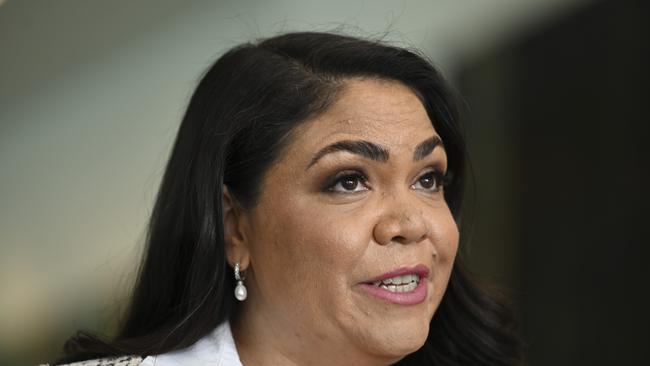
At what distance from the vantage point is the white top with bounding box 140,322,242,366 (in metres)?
2.47

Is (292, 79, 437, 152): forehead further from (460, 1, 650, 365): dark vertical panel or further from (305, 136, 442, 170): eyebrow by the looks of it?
(460, 1, 650, 365): dark vertical panel

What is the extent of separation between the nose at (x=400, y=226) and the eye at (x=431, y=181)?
0.13 m

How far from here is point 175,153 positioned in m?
2.62

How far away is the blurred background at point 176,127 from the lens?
4145mm

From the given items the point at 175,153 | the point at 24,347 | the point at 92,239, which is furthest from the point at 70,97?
the point at 175,153

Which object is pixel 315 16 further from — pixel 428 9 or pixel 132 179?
pixel 132 179

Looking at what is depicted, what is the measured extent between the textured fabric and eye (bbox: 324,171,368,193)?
1.55 ft

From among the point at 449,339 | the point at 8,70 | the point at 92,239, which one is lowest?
the point at 92,239

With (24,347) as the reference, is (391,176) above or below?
above

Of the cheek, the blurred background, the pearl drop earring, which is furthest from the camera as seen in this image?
the blurred background

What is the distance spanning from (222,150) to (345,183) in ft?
1.04

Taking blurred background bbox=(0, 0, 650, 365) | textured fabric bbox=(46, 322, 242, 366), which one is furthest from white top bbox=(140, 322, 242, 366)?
blurred background bbox=(0, 0, 650, 365)

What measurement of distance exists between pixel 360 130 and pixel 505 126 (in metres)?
3.03

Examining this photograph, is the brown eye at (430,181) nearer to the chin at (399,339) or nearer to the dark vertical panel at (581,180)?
the chin at (399,339)
